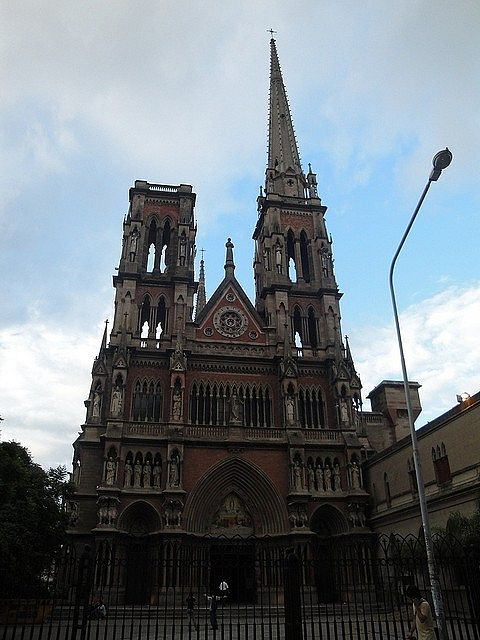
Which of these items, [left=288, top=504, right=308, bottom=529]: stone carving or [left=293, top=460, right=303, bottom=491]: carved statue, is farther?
[left=293, top=460, right=303, bottom=491]: carved statue

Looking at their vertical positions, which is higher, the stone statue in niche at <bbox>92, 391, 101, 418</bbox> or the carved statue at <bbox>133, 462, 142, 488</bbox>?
the stone statue in niche at <bbox>92, 391, 101, 418</bbox>

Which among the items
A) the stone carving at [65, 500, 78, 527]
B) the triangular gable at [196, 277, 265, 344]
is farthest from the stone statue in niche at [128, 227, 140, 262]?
the stone carving at [65, 500, 78, 527]

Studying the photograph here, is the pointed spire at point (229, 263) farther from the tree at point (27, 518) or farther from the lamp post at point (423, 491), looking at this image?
the lamp post at point (423, 491)

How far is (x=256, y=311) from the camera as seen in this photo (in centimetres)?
4066

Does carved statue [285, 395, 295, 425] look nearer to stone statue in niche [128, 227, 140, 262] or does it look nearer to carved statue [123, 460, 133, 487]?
carved statue [123, 460, 133, 487]

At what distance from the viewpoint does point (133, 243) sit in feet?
134

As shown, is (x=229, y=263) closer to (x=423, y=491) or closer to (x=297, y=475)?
(x=297, y=475)

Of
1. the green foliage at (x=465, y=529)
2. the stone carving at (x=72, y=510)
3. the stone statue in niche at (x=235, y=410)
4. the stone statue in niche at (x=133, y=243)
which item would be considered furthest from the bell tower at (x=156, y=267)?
the green foliage at (x=465, y=529)

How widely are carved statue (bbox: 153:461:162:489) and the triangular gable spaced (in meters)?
9.36

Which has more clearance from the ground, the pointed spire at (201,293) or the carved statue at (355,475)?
the pointed spire at (201,293)

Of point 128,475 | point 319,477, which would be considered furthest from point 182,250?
point 319,477

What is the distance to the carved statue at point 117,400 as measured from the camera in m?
34.0

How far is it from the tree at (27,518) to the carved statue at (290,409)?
564 inches

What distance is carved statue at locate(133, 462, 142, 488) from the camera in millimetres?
32406
